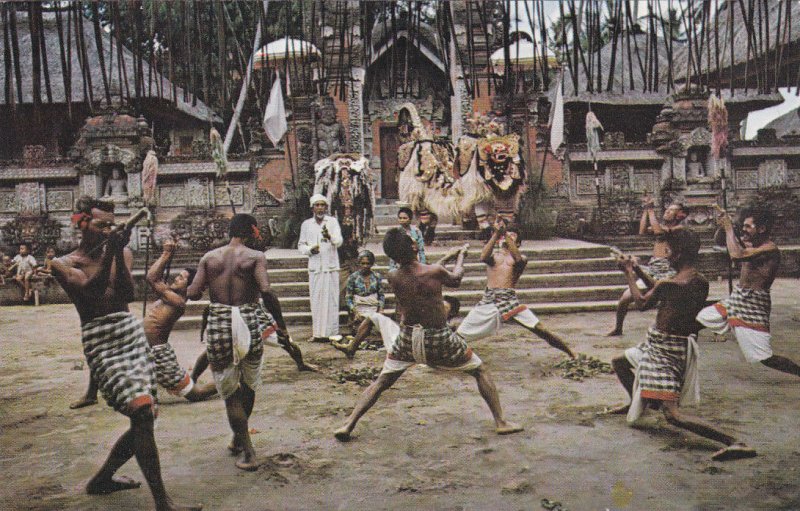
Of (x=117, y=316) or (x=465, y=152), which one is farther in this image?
(x=465, y=152)

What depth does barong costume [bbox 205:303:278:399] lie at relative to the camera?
14.0 ft

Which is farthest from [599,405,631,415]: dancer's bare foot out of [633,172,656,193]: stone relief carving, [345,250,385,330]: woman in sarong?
[633,172,656,193]: stone relief carving

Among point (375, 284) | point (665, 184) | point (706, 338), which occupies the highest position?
point (665, 184)

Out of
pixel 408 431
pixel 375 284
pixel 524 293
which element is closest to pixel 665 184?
pixel 524 293

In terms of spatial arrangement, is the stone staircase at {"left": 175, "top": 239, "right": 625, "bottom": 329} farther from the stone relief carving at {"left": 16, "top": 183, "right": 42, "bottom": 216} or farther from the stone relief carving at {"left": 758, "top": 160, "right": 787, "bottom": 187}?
the stone relief carving at {"left": 16, "top": 183, "right": 42, "bottom": 216}

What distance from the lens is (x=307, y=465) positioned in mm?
4266

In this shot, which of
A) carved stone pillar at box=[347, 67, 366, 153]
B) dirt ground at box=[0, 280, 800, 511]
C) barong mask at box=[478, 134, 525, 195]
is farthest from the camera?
carved stone pillar at box=[347, 67, 366, 153]

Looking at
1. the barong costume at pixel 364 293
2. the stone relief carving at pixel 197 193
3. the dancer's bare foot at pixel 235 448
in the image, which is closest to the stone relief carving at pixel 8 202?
the stone relief carving at pixel 197 193

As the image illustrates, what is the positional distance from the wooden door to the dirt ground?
1114 centimetres

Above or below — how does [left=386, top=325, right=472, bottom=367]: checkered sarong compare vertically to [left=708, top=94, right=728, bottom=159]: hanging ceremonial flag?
below

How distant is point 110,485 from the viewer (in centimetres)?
387

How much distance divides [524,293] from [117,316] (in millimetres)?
7513

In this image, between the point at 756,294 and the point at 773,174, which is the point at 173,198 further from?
the point at 773,174

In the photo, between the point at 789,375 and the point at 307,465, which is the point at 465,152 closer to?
the point at 789,375
